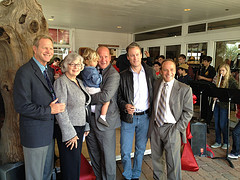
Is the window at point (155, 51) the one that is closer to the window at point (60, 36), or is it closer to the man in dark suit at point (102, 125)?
the window at point (60, 36)

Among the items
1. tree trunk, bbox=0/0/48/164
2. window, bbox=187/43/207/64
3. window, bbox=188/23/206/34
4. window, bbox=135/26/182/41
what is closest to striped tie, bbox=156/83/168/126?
tree trunk, bbox=0/0/48/164

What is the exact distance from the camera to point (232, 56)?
7.31m

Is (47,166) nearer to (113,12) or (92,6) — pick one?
(92,6)

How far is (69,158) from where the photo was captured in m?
1.98

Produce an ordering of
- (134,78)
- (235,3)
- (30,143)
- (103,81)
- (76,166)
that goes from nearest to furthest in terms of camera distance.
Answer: (30,143)
(76,166)
(103,81)
(134,78)
(235,3)

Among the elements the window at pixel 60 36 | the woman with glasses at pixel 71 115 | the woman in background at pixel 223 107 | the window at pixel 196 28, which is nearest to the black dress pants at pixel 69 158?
the woman with glasses at pixel 71 115

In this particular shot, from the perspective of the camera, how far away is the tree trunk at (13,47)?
215 cm

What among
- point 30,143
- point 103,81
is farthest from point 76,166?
point 103,81

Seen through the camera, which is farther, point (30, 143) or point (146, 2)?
point (146, 2)

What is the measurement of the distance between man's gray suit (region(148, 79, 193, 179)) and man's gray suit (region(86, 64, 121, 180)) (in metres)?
0.51

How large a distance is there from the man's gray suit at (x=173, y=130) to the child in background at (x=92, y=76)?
2.13ft

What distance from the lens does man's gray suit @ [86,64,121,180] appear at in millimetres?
2174

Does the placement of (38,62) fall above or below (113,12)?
below

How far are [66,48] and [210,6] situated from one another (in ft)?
26.2
